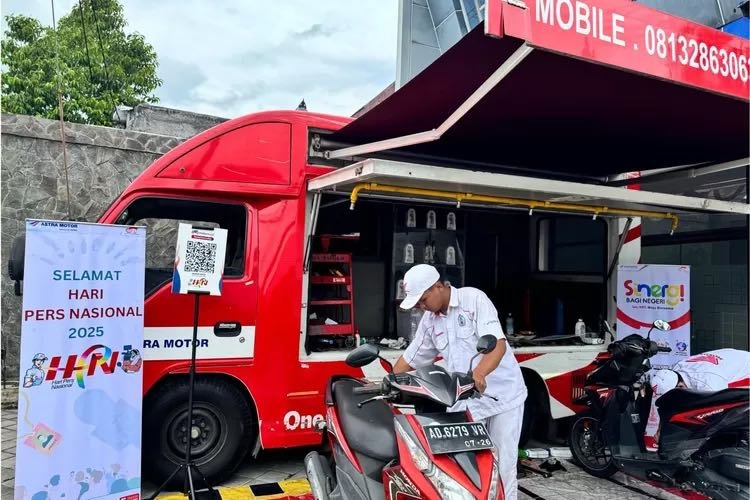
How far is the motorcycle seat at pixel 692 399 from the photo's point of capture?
12.6 ft

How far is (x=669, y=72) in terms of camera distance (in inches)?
123

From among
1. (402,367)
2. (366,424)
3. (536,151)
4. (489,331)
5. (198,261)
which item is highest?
(536,151)

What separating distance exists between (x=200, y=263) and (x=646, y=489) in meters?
3.73

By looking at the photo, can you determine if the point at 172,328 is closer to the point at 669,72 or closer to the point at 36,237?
the point at 36,237

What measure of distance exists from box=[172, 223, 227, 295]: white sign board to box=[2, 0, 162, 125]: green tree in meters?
11.3

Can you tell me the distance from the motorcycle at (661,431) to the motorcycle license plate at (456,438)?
7.46ft

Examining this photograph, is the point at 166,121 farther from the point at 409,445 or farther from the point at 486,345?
the point at 409,445

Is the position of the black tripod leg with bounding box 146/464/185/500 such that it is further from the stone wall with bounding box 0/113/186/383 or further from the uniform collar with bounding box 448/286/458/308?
the stone wall with bounding box 0/113/186/383

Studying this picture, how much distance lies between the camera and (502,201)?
4.64m

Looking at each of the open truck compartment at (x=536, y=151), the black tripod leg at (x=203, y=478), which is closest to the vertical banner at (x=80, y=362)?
the black tripod leg at (x=203, y=478)

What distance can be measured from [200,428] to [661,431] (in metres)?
3.45

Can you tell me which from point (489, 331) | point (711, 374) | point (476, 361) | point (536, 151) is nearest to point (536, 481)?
point (711, 374)

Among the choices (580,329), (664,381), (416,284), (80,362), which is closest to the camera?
(416,284)

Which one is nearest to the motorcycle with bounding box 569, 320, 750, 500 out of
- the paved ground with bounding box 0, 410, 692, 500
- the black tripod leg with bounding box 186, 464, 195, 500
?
the paved ground with bounding box 0, 410, 692, 500
